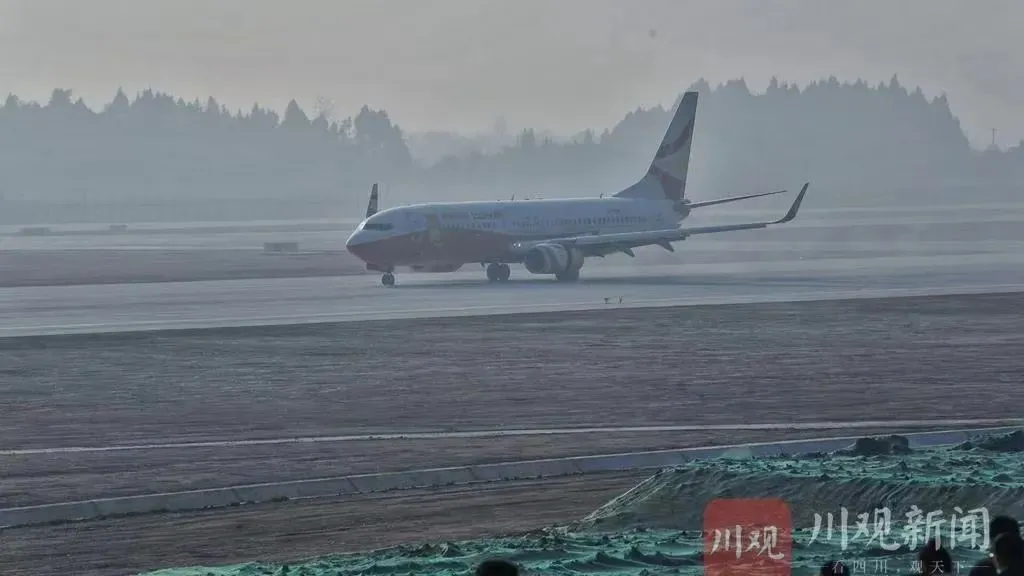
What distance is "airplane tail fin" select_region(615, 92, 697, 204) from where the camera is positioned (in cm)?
7706

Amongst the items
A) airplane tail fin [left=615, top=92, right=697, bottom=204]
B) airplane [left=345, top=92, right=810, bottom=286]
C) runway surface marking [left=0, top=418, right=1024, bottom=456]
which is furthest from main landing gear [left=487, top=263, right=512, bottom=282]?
runway surface marking [left=0, top=418, right=1024, bottom=456]

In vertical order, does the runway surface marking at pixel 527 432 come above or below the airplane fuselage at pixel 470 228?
below

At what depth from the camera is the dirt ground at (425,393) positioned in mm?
20703

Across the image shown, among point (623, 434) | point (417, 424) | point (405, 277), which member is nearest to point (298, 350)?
point (417, 424)

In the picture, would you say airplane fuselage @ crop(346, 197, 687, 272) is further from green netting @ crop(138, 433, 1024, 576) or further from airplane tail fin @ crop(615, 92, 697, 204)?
green netting @ crop(138, 433, 1024, 576)

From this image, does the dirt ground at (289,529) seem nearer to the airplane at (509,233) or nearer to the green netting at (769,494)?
the green netting at (769,494)

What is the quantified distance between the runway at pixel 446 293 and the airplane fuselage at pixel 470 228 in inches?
49.3

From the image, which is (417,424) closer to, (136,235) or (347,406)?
(347,406)

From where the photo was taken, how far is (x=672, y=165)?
254ft

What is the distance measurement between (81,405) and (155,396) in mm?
1822

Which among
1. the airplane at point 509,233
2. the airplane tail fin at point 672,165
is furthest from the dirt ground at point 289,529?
the airplane tail fin at point 672,165

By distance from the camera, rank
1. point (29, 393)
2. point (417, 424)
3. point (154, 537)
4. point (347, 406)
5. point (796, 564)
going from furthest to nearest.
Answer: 1. point (29, 393)
2. point (347, 406)
3. point (417, 424)
4. point (154, 537)
5. point (796, 564)

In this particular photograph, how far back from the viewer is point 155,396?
33812 millimetres

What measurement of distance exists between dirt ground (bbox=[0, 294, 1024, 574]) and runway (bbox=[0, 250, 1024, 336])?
384 cm
